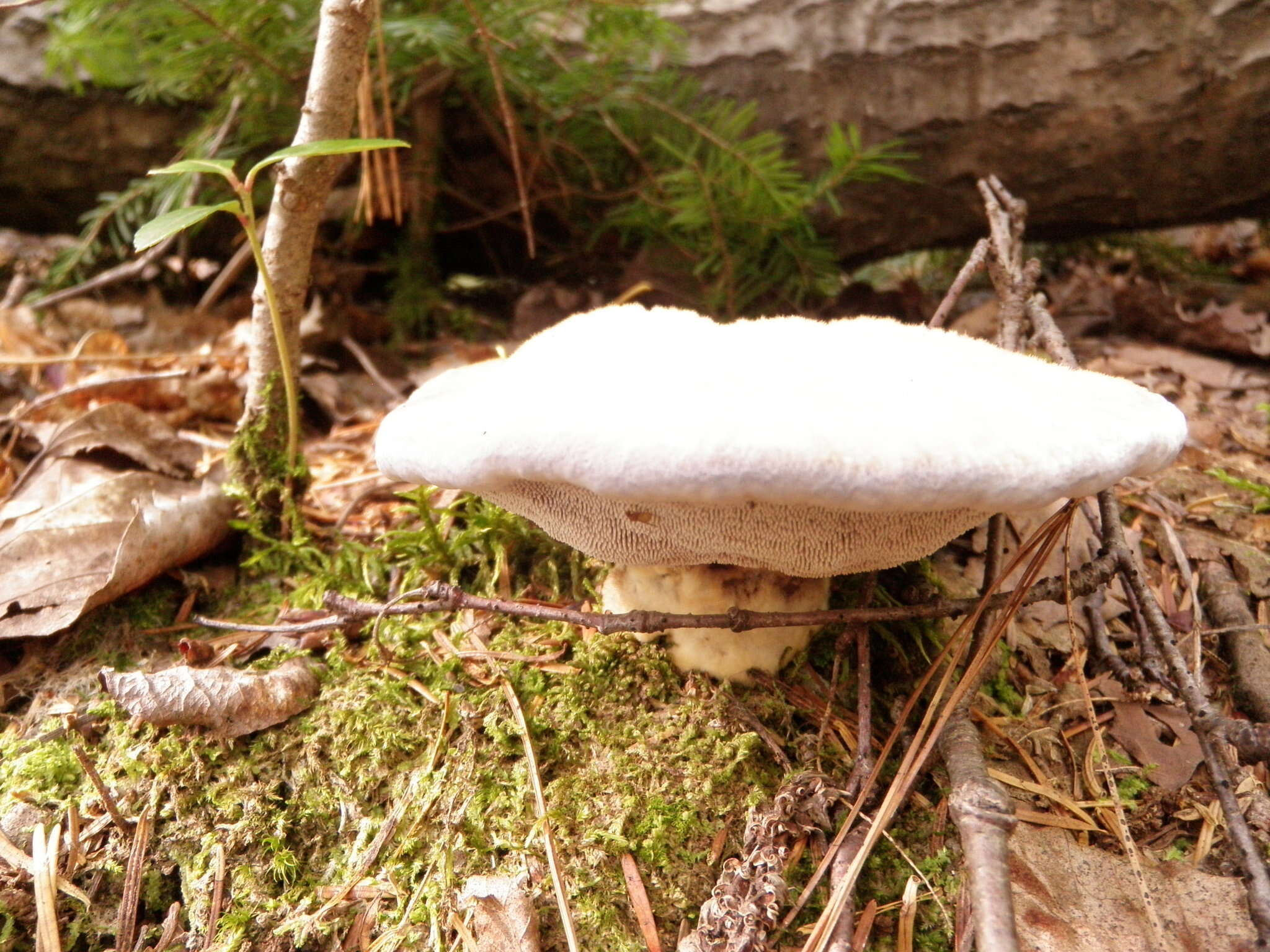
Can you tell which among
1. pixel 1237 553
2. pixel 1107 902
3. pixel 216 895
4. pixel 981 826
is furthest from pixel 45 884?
pixel 1237 553

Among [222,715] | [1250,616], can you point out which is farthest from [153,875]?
[1250,616]

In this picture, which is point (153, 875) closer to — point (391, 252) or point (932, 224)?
point (391, 252)

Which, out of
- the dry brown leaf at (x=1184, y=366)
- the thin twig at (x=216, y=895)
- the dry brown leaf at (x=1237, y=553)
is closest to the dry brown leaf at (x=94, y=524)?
the thin twig at (x=216, y=895)

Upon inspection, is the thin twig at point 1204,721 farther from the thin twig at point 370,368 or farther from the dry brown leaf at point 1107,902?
the thin twig at point 370,368

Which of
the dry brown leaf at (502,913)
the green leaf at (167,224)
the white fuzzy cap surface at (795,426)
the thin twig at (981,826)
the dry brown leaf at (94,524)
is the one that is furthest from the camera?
the dry brown leaf at (94,524)

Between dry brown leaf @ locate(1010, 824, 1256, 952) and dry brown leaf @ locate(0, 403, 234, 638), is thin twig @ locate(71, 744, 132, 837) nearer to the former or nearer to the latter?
dry brown leaf @ locate(0, 403, 234, 638)
